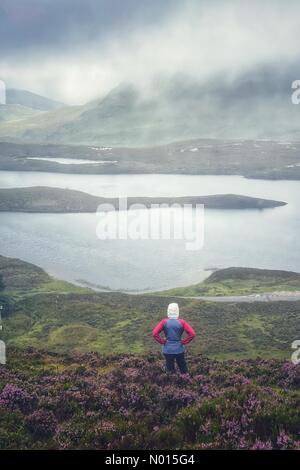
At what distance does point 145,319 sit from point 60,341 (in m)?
11.4

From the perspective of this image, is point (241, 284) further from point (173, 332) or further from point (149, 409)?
point (149, 409)

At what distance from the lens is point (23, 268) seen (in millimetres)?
84812

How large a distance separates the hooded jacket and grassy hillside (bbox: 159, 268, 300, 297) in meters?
50.5

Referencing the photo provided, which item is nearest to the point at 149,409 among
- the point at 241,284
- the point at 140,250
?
the point at 241,284

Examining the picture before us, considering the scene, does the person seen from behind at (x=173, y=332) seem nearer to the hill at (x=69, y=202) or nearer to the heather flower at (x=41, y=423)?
the heather flower at (x=41, y=423)

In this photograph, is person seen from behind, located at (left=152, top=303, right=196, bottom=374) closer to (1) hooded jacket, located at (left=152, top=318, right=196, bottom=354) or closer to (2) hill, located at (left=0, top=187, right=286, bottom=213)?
(1) hooded jacket, located at (left=152, top=318, right=196, bottom=354)

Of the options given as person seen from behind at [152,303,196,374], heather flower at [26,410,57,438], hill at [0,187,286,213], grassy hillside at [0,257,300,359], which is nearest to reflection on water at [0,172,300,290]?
hill at [0,187,286,213]

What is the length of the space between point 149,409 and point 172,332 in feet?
9.23

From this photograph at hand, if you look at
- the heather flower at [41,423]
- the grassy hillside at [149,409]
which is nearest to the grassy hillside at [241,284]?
the grassy hillside at [149,409]

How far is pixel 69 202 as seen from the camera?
185 meters

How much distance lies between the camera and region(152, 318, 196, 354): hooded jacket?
1638 cm

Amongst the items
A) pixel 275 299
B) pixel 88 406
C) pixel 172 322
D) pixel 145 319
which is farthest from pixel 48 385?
pixel 275 299

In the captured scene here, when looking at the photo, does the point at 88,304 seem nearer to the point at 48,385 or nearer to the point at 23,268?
the point at 23,268

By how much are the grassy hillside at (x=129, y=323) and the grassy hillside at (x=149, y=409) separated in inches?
671
